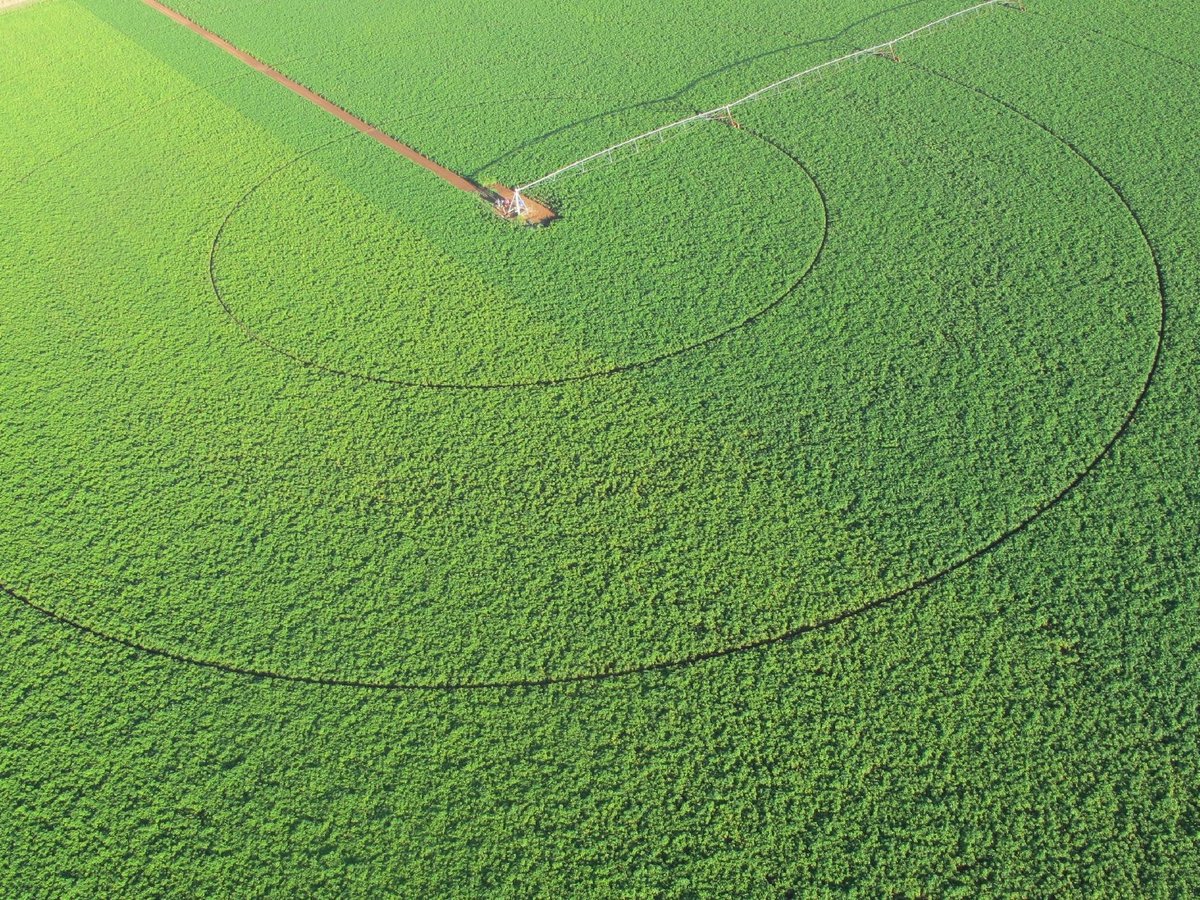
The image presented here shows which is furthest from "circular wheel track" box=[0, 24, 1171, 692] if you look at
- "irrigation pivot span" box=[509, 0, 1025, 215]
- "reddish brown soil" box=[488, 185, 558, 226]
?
"irrigation pivot span" box=[509, 0, 1025, 215]

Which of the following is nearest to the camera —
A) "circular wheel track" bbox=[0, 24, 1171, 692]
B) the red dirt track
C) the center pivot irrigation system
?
"circular wheel track" bbox=[0, 24, 1171, 692]

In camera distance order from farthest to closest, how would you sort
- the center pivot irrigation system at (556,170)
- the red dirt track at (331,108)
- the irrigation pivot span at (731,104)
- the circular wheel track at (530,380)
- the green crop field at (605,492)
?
the red dirt track at (331,108) → the irrigation pivot span at (731,104) → the center pivot irrigation system at (556,170) → the circular wheel track at (530,380) → the green crop field at (605,492)

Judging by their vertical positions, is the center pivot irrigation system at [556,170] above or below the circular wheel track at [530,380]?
above

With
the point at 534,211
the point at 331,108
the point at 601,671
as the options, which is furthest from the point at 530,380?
the point at 331,108

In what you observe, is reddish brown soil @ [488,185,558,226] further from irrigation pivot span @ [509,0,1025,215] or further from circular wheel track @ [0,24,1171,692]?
circular wheel track @ [0,24,1171,692]

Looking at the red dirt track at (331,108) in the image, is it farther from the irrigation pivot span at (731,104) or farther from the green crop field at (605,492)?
the irrigation pivot span at (731,104)

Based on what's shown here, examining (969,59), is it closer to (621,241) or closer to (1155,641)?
(621,241)

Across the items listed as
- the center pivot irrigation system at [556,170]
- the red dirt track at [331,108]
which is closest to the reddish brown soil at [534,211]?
the center pivot irrigation system at [556,170]

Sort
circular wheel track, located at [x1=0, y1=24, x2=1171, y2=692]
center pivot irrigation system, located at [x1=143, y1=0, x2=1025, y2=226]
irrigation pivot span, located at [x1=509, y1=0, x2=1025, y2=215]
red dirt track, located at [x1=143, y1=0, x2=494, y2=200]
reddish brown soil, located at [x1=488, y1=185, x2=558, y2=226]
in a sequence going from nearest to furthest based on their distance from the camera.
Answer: circular wheel track, located at [x1=0, y1=24, x2=1171, y2=692], reddish brown soil, located at [x1=488, y1=185, x2=558, y2=226], center pivot irrigation system, located at [x1=143, y1=0, x2=1025, y2=226], irrigation pivot span, located at [x1=509, y1=0, x2=1025, y2=215], red dirt track, located at [x1=143, y1=0, x2=494, y2=200]
